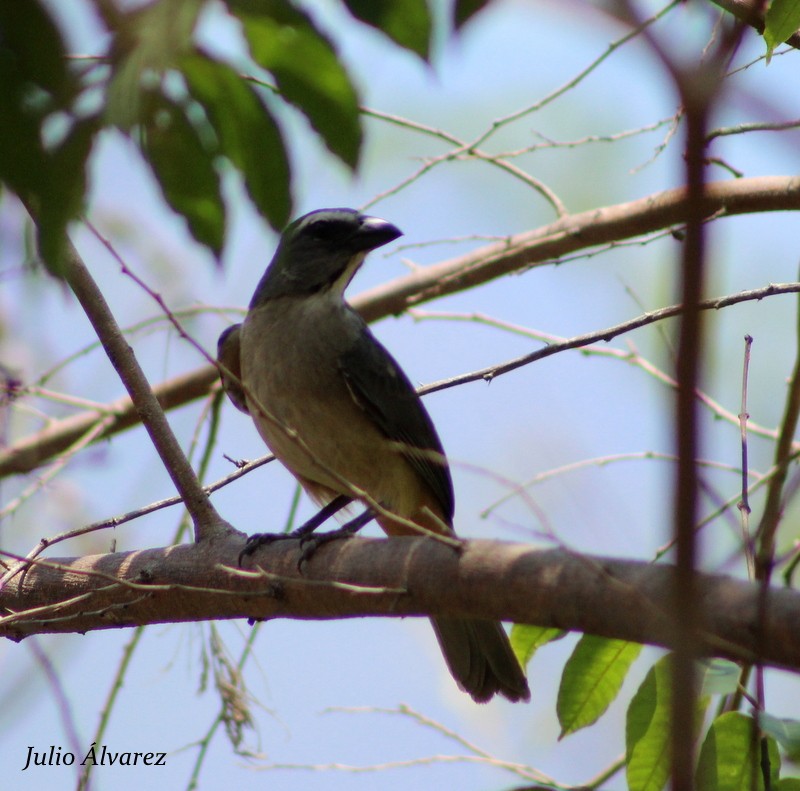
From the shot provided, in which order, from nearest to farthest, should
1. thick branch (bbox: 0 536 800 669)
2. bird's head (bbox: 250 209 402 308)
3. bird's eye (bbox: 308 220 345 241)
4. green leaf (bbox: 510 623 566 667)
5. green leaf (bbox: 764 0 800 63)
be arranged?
thick branch (bbox: 0 536 800 669) → green leaf (bbox: 764 0 800 63) → green leaf (bbox: 510 623 566 667) → bird's head (bbox: 250 209 402 308) → bird's eye (bbox: 308 220 345 241)

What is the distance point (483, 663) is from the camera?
14.2 feet

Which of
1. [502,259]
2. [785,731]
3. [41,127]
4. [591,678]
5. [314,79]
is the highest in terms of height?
[502,259]

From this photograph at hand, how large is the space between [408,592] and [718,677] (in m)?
0.84

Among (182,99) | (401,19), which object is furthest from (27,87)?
(401,19)

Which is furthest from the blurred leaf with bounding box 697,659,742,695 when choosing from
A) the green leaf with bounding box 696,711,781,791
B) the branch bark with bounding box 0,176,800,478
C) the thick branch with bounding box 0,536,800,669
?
the branch bark with bounding box 0,176,800,478

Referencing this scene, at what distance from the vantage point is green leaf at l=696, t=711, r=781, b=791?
2.65 metres

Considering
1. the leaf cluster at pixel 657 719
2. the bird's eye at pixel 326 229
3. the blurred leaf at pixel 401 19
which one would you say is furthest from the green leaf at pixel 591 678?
the bird's eye at pixel 326 229

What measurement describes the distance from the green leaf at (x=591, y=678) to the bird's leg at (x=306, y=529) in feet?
3.48

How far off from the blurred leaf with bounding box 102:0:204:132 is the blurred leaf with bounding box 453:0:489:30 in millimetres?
418

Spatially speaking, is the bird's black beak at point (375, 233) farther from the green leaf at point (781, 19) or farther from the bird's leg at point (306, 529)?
the green leaf at point (781, 19)

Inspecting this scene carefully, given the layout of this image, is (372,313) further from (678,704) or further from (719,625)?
(678,704)

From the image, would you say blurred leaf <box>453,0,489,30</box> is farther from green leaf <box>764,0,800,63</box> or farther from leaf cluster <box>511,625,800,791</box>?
leaf cluster <box>511,625,800,791</box>

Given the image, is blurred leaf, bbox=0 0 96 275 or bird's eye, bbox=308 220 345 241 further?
bird's eye, bbox=308 220 345 241

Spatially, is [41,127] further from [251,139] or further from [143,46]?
[251,139]
